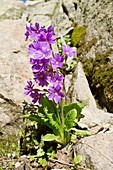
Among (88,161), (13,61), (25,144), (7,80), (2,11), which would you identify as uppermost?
(2,11)

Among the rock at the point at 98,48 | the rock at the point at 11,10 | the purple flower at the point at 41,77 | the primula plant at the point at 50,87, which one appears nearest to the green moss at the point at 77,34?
the rock at the point at 98,48

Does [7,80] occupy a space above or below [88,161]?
above

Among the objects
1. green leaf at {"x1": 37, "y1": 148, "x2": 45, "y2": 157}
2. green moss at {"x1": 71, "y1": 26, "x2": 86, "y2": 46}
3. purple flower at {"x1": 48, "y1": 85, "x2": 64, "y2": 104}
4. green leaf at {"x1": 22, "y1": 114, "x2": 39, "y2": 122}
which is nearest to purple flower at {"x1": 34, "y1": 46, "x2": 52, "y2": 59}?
purple flower at {"x1": 48, "y1": 85, "x2": 64, "y2": 104}

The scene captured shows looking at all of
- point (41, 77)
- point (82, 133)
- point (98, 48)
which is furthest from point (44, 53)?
point (98, 48)

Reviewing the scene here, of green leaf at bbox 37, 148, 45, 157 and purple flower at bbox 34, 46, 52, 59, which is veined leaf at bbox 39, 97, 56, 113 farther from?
purple flower at bbox 34, 46, 52, 59

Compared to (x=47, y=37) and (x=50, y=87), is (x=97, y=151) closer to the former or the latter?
(x=50, y=87)

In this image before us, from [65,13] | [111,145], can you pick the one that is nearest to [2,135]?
[111,145]

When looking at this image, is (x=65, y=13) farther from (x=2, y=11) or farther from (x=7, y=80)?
(x=2, y=11)
